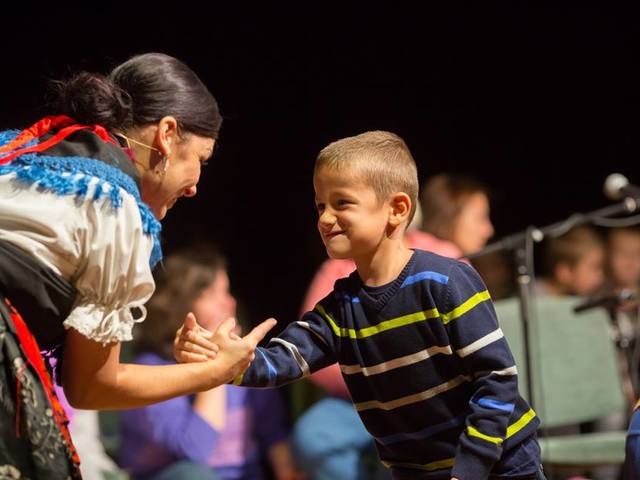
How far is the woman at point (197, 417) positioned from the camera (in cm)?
353

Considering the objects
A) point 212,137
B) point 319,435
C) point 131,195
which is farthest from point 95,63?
point 131,195

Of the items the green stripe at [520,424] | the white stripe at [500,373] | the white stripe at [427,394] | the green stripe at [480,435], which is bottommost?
the green stripe at [520,424]

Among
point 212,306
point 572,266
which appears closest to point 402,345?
point 212,306

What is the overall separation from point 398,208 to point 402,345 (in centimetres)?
27

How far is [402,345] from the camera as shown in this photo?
6.38ft

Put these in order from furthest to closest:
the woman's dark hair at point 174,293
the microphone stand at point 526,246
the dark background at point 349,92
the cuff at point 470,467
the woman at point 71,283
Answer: the dark background at point 349,92
the woman's dark hair at point 174,293
the microphone stand at point 526,246
the cuff at point 470,467
the woman at point 71,283

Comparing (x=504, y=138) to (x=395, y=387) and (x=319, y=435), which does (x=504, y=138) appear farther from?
(x=395, y=387)

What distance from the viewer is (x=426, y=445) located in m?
1.96

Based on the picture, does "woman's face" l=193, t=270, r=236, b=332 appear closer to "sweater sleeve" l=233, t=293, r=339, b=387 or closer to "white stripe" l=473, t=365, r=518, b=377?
"sweater sleeve" l=233, t=293, r=339, b=387

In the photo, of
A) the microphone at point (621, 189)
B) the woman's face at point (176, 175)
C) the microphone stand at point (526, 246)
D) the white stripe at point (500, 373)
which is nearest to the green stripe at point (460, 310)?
the white stripe at point (500, 373)

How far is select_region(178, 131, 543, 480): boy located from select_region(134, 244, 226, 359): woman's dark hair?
167 centimetres

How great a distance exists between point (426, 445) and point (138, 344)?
6.62ft

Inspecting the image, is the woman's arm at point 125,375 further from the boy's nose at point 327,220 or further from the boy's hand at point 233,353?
the boy's nose at point 327,220

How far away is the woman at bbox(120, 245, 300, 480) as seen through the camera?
353cm
